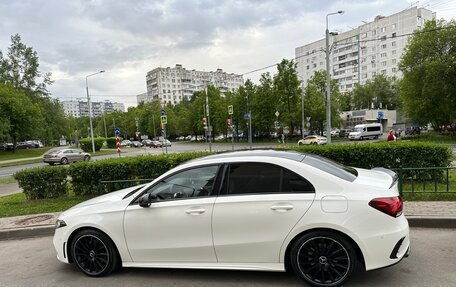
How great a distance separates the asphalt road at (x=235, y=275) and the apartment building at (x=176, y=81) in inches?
4892

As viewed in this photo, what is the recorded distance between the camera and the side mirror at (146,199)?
383 centimetres

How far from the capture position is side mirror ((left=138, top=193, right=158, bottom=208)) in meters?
3.83

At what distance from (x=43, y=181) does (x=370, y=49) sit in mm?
99882

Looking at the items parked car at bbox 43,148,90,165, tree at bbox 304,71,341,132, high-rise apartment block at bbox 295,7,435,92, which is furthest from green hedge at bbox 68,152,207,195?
high-rise apartment block at bbox 295,7,435,92

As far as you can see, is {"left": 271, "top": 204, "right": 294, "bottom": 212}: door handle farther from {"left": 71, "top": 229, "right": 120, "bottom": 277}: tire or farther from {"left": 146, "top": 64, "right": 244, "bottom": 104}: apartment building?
{"left": 146, "top": 64, "right": 244, "bottom": 104}: apartment building

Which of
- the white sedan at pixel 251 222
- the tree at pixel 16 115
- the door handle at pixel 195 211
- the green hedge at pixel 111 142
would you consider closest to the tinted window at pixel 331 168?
the white sedan at pixel 251 222

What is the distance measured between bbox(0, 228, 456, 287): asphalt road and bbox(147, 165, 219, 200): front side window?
3.39 ft

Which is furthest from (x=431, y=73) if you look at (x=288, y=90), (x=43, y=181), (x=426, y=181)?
(x=43, y=181)

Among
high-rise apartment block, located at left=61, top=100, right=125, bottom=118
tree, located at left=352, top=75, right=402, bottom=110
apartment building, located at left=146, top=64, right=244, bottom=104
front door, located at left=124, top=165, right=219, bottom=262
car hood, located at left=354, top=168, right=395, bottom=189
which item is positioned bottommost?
front door, located at left=124, top=165, right=219, bottom=262

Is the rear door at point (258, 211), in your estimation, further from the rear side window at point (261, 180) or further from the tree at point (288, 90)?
the tree at point (288, 90)

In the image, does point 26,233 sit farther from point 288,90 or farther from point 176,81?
point 176,81

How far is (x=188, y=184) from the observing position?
393 centimetres

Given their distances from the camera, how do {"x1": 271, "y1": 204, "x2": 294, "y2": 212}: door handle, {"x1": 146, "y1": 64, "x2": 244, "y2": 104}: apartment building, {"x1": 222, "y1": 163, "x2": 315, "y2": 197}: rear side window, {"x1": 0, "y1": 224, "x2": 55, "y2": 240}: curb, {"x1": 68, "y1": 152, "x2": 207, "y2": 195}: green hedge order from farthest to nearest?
{"x1": 146, "y1": 64, "x2": 244, "y2": 104}: apartment building → {"x1": 68, "y1": 152, "x2": 207, "y2": 195}: green hedge → {"x1": 0, "y1": 224, "x2": 55, "y2": 240}: curb → {"x1": 222, "y1": 163, "x2": 315, "y2": 197}: rear side window → {"x1": 271, "y1": 204, "x2": 294, "y2": 212}: door handle

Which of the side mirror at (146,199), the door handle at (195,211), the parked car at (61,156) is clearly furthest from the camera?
the parked car at (61,156)
